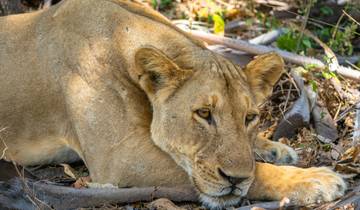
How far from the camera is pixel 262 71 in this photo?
5.19 m

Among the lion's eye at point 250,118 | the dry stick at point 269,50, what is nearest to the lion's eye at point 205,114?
the lion's eye at point 250,118

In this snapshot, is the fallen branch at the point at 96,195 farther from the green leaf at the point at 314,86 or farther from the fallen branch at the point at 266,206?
the green leaf at the point at 314,86

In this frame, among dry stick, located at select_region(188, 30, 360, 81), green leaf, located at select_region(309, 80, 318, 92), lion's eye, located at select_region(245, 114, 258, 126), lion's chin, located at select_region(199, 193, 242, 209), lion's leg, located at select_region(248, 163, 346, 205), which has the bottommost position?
dry stick, located at select_region(188, 30, 360, 81)

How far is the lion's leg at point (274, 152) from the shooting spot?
564 centimetres

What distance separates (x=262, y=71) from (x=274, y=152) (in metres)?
0.78

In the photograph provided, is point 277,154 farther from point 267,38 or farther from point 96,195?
point 267,38

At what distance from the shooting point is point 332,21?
326 inches

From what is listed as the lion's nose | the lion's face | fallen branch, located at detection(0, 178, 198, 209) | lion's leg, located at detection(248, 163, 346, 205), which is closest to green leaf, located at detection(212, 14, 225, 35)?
the lion's face

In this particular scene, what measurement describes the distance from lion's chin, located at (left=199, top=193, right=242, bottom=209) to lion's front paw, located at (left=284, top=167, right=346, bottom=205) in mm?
319

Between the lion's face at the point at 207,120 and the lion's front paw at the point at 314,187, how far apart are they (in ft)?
1.05

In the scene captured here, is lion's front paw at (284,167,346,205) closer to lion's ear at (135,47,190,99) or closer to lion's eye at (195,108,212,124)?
lion's eye at (195,108,212,124)

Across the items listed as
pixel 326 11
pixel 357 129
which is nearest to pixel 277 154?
pixel 357 129

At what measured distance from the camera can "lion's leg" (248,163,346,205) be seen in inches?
186

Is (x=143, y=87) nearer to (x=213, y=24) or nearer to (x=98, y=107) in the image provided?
(x=98, y=107)
